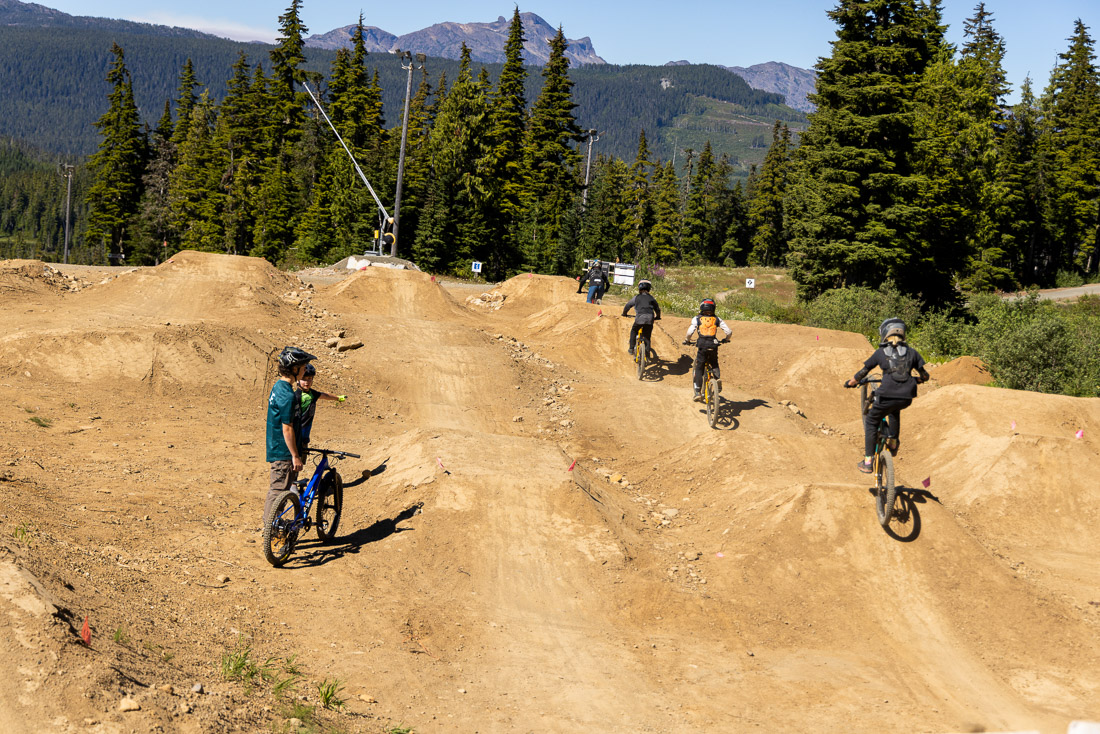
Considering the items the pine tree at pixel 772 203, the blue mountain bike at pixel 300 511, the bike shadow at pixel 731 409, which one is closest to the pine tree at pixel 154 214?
the bike shadow at pixel 731 409

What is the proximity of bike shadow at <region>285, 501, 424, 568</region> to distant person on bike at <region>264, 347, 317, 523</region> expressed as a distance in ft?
3.08

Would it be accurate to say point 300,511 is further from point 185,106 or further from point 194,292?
point 185,106

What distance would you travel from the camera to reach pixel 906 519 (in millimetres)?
10773

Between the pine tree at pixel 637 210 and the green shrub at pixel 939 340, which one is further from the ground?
the pine tree at pixel 637 210

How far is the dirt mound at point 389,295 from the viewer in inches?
1019

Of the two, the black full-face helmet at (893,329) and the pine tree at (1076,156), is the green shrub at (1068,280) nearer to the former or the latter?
the pine tree at (1076,156)

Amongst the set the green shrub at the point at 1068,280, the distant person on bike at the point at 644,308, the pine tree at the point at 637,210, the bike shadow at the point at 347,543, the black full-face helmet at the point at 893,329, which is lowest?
the bike shadow at the point at 347,543

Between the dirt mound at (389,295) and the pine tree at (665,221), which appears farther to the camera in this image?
the pine tree at (665,221)

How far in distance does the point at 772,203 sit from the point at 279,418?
9103 cm

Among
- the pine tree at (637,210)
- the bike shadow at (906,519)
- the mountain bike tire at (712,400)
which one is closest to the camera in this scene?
the bike shadow at (906,519)

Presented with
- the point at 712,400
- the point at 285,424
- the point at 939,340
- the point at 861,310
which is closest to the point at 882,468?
the point at 712,400

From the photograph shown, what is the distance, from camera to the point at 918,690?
8273 mm

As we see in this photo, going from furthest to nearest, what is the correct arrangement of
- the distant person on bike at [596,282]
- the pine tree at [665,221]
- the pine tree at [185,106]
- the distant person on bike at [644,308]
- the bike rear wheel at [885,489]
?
the pine tree at [665,221]
the pine tree at [185,106]
the distant person on bike at [596,282]
the distant person on bike at [644,308]
the bike rear wheel at [885,489]

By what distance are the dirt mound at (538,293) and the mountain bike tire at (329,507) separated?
72.2 ft
